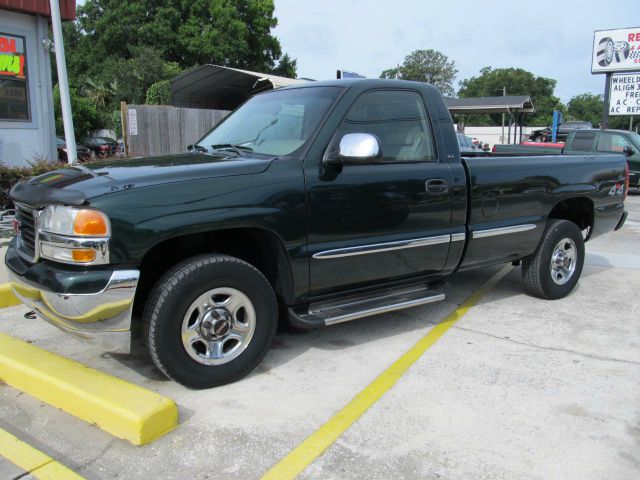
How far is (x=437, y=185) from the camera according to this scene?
416cm

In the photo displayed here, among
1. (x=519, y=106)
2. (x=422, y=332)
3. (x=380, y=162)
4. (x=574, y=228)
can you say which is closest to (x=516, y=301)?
(x=574, y=228)

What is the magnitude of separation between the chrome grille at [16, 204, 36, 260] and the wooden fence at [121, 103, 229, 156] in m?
8.09

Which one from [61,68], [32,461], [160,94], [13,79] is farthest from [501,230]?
[160,94]

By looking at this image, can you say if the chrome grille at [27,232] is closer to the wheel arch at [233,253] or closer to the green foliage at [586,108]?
the wheel arch at [233,253]

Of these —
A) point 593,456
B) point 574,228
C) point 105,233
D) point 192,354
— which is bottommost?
point 593,456

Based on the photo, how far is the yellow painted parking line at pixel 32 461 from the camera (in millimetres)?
2584

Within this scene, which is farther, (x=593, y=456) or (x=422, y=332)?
(x=422, y=332)

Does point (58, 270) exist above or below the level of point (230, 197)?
below

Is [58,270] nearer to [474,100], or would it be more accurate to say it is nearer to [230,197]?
[230,197]

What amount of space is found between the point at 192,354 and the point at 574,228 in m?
3.90

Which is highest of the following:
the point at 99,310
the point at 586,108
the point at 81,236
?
the point at 586,108

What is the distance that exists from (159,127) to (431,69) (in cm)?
7358

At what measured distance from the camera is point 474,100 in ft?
106

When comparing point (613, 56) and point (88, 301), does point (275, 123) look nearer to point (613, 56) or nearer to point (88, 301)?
point (88, 301)
